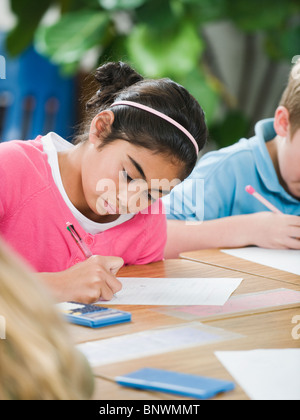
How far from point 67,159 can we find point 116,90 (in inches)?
6.9

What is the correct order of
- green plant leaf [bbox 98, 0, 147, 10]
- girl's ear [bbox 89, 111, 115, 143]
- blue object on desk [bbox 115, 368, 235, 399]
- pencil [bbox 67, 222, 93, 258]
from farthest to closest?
green plant leaf [bbox 98, 0, 147, 10] → girl's ear [bbox 89, 111, 115, 143] → pencil [bbox 67, 222, 93, 258] → blue object on desk [bbox 115, 368, 235, 399]

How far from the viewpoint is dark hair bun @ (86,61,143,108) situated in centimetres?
133

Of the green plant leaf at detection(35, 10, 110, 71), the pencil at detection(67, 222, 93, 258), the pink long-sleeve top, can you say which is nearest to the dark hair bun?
the pink long-sleeve top

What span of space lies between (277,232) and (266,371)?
2.92ft

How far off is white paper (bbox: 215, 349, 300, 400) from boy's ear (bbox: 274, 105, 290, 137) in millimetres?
1036

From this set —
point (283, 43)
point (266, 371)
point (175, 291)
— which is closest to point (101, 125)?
point (175, 291)

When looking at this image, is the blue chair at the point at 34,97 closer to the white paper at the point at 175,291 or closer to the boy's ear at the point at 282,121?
the boy's ear at the point at 282,121

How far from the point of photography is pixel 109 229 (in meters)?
1.34

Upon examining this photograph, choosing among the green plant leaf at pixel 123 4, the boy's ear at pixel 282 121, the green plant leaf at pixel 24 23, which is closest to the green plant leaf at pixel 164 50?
the green plant leaf at pixel 123 4

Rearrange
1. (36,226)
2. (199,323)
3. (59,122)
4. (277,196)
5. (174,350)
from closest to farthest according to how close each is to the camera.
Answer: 1. (174,350)
2. (199,323)
3. (36,226)
4. (277,196)
5. (59,122)

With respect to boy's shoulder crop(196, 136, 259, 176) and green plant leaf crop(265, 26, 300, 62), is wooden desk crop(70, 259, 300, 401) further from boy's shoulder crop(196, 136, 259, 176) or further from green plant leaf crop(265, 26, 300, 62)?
green plant leaf crop(265, 26, 300, 62)
